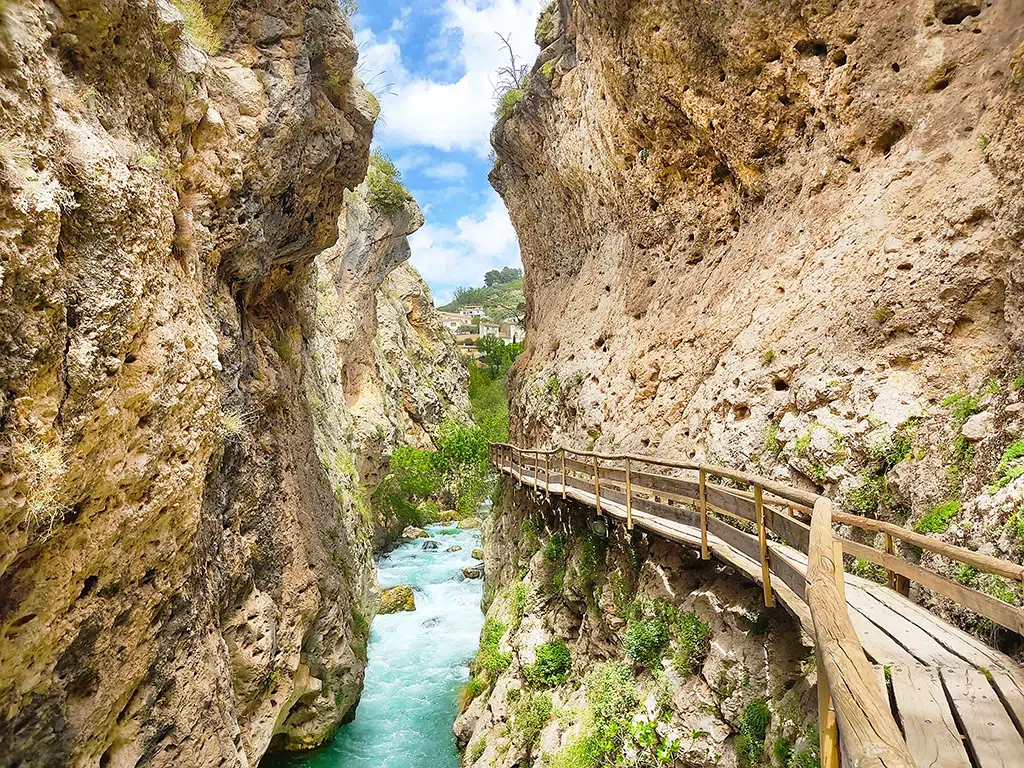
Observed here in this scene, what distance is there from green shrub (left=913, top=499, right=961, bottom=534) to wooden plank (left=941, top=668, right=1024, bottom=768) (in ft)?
7.82

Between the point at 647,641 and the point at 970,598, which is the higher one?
the point at 970,598

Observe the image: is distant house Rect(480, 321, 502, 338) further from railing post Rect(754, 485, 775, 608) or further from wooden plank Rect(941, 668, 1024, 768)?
wooden plank Rect(941, 668, 1024, 768)

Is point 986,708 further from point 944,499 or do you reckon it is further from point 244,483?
point 244,483

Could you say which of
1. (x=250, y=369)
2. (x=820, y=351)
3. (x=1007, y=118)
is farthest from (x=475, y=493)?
(x=1007, y=118)

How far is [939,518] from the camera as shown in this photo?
5777 mm

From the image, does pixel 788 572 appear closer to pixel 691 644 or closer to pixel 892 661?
pixel 892 661

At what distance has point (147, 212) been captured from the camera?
6.48m

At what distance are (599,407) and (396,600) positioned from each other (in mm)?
13052

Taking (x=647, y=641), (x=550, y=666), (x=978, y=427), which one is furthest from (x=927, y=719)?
(x=550, y=666)

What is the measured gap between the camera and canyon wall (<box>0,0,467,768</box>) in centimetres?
505

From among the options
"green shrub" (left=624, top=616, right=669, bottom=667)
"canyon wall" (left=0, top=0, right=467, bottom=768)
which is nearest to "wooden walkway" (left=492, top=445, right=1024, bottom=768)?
"green shrub" (left=624, top=616, right=669, bottom=667)

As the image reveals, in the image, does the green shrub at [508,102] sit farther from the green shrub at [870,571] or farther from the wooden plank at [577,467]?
the green shrub at [870,571]

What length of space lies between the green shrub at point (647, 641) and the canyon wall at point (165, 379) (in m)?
5.88

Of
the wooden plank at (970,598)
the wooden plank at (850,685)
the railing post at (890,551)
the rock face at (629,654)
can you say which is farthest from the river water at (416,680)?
the wooden plank at (850,685)
